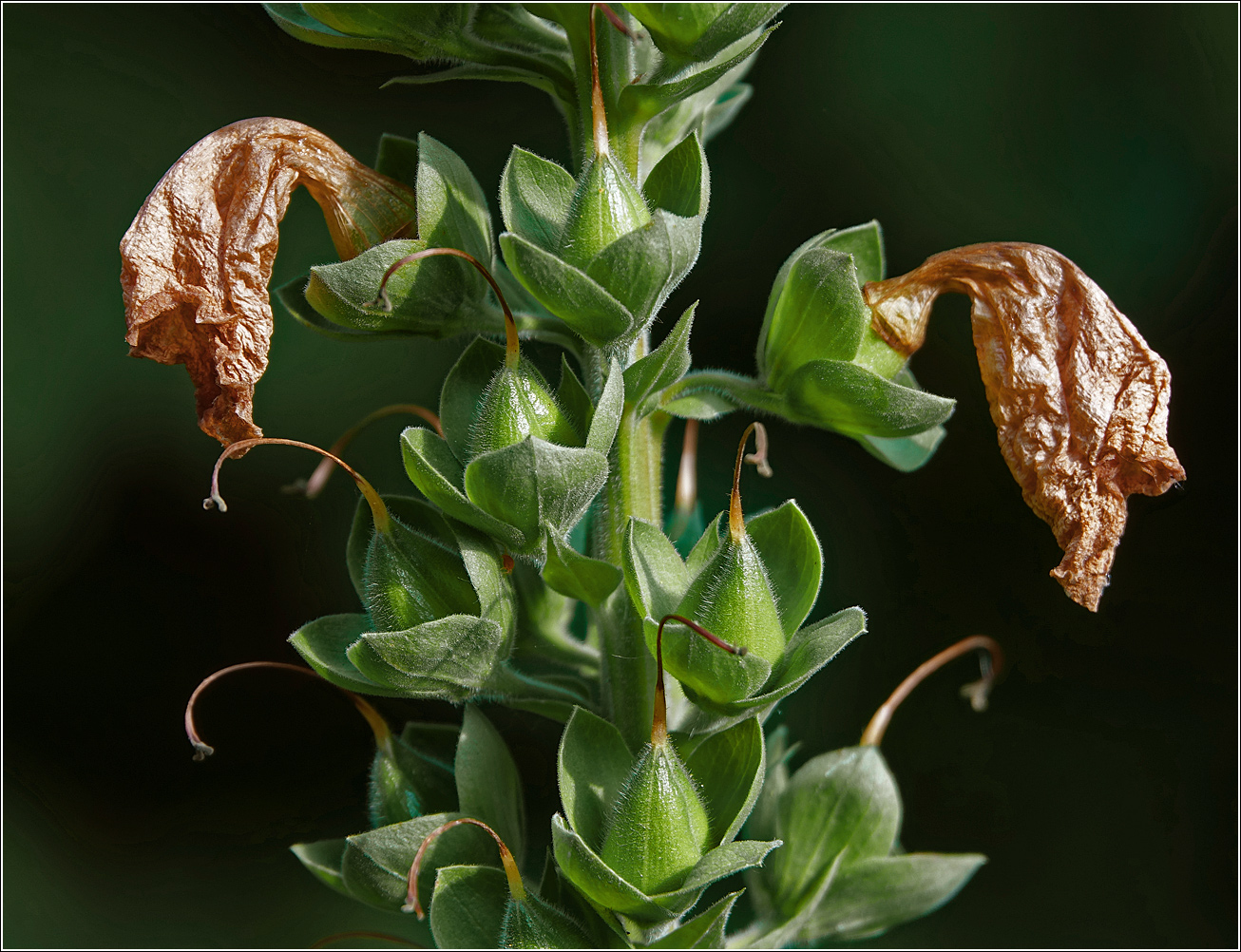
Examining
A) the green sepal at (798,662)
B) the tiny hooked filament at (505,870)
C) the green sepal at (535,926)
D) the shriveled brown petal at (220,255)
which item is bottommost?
the green sepal at (535,926)

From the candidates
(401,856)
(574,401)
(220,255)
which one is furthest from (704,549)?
(220,255)

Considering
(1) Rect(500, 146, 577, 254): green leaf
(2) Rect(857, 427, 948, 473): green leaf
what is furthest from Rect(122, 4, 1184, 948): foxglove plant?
(2) Rect(857, 427, 948, 473): green leaf

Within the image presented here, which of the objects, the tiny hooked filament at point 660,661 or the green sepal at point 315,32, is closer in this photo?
the tiny hooked filament at point 660,661

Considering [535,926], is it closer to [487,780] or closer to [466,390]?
[487,780]

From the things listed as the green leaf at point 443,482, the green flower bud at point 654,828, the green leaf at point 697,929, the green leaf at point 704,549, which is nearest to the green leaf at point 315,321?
the green leaf at point 443,482

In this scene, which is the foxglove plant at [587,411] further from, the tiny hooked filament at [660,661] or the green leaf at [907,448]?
the green leaf at [907,448]

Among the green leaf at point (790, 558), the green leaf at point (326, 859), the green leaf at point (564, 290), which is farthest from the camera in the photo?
the green leaf at point (326, 859)
